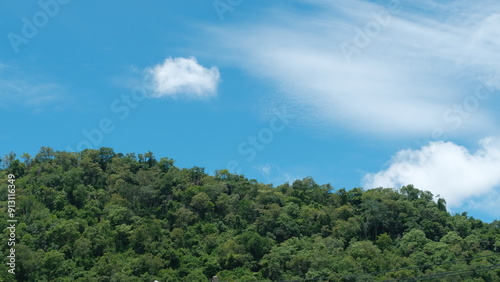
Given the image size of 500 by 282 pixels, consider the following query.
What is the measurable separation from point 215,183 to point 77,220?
18746 mm

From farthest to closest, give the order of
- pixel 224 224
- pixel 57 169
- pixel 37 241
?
pixel 57 169 < pixel 224 224 < pixel 37 241

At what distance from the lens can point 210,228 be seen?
59188mm

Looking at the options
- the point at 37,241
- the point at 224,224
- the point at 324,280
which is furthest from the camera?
the point at 224,224

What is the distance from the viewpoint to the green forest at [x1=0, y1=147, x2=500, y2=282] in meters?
48.2

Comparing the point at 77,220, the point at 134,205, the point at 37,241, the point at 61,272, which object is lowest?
the point at 61,272

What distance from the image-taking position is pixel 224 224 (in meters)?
61.6

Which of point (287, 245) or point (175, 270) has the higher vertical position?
point (287, 245)

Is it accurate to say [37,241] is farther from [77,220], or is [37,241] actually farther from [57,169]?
[57,169]

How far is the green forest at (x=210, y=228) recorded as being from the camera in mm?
48156

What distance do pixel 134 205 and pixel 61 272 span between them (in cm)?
1750

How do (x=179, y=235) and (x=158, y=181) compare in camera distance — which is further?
(x=158, y=181)

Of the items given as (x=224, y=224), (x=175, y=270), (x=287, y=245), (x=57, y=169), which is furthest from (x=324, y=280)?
(x=57, y=169)

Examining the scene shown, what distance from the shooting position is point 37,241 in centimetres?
5056

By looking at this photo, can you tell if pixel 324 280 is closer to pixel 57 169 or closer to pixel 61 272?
pixel 61 272
